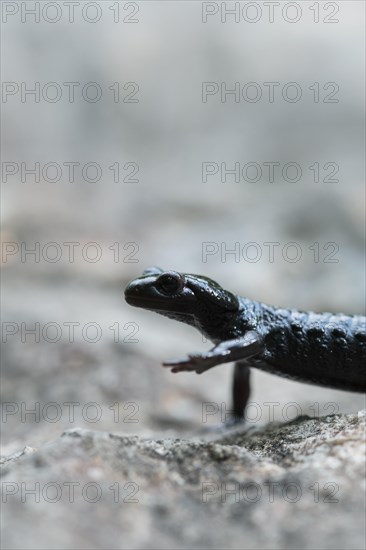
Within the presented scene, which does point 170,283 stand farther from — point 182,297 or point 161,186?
point 161,186

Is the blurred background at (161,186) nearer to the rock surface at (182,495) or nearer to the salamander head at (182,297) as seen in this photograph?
the salamander head at (182,297)

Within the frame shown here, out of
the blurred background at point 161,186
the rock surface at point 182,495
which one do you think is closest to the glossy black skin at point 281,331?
the rock surface at point 182,495

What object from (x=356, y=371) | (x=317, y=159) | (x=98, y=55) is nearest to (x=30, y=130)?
(x=98, y=55)

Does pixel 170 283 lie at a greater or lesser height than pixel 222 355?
greater

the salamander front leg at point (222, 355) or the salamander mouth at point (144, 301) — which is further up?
the salamander mouth at point (144, 301)

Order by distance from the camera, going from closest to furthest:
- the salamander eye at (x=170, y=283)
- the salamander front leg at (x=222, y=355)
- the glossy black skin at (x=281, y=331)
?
the salamander front leg at (x=222, y=355)
the salamander eye at (x=170, y=283)
the glossy black skin at (x=281, y=331)

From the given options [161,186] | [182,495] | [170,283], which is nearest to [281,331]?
[170,283]
